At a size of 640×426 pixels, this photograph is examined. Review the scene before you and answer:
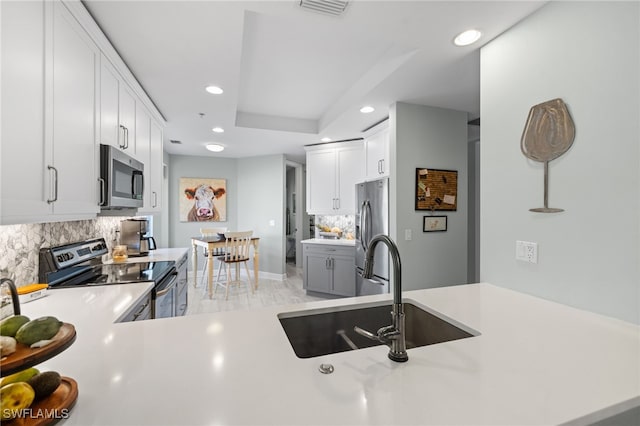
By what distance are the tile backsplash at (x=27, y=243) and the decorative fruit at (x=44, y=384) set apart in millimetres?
1310

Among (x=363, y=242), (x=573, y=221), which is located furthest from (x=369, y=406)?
(x=363, y=242)

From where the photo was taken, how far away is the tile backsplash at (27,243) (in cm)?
146

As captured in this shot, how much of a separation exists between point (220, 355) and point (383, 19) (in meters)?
1.84

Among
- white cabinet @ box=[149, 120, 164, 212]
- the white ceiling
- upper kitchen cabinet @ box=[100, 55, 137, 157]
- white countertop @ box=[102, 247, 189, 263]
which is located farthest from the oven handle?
the white ceiling

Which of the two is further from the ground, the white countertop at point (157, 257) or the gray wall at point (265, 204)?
the gray wall at point (265, 204)

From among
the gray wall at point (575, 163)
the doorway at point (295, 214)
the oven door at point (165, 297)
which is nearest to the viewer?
the gray wall at point (575, 163)

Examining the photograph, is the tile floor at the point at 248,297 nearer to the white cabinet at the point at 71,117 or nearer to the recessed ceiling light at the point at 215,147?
the recessed ceiling light at the point at 215,147

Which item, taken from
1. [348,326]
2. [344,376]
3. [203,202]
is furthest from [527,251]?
[203,202]

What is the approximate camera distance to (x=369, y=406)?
0.65 metres

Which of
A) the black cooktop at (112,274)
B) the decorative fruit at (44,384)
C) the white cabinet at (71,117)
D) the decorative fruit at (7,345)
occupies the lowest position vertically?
the black cooktop at (112,274)

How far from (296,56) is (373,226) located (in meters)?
1.95

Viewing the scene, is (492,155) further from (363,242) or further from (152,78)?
(152,78)

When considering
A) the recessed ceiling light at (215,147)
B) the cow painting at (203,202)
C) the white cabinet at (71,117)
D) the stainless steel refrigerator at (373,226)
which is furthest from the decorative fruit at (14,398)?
the cow painting at (203,202)

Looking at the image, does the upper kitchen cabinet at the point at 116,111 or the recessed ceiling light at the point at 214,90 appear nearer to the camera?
the upper kitchen cabinet at the point at 116,111
